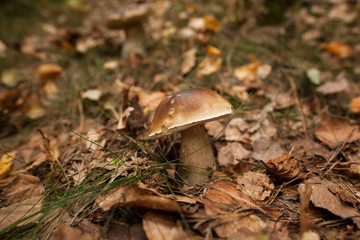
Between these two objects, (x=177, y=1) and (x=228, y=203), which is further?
(x=177, y=1)

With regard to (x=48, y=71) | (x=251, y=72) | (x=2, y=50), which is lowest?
(x=251, y=72)

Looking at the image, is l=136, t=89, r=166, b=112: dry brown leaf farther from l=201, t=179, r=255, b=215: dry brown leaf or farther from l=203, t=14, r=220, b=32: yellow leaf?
l=203, t=14, r=220, b=32: yellow leaf

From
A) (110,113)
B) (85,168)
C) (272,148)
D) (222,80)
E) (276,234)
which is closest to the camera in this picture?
(276,234)

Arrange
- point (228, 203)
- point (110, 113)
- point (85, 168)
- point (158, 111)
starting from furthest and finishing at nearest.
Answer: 1. point (110, 113)
2. point (85, 168)
3. point (158, 111)
4. point (228, 203)

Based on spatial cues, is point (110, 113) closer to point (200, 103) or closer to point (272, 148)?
point (200, 103)

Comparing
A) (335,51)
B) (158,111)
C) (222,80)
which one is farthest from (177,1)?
(158,111)

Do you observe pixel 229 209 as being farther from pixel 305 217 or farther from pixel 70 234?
pixel 70 234

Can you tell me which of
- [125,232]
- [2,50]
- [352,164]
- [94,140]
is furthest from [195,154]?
[2,50]
